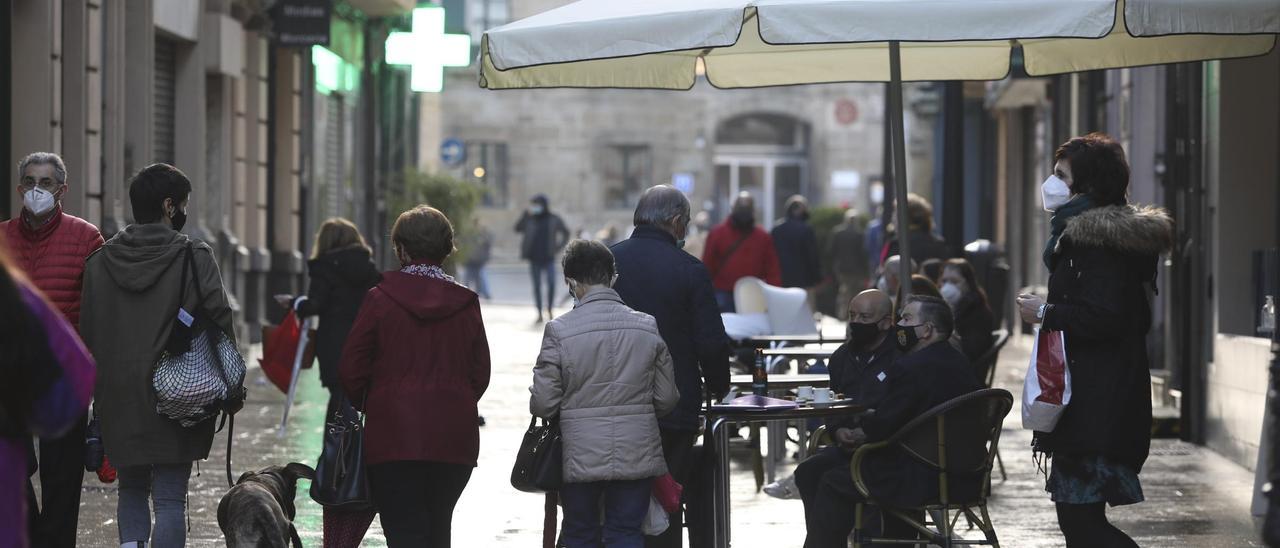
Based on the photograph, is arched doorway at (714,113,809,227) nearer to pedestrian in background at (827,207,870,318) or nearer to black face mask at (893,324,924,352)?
pedestrian in background at (827,207,870,318)

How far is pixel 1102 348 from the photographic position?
6246 millimetres

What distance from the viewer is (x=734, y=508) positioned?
9.45m

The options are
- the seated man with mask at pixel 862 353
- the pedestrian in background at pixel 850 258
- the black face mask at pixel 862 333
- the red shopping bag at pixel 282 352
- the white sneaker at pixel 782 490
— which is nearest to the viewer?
the seated man with mask at pixel 862 353

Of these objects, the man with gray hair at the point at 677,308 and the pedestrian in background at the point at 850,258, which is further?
the pedestrian in background at the point at 850,258

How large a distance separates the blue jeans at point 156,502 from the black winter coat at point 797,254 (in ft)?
45.6

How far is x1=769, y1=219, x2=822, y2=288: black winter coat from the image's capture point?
66.4 feet

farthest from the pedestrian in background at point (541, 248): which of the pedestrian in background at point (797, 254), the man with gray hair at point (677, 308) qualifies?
the man with gray hair at point (677, 308)

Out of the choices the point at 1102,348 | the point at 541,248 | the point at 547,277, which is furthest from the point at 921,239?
the point at 541,248

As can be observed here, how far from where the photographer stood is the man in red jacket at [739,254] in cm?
1584

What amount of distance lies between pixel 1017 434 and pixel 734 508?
414cm

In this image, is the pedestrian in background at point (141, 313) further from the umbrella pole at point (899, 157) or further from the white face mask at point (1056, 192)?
the umbrella pole at point (899, 157)

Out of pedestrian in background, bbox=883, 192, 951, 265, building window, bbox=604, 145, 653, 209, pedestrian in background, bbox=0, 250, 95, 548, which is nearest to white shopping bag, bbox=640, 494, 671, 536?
pedestrian in background, bbox=0, 250, 95, 548

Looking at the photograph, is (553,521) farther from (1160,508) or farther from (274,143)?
(274,143)

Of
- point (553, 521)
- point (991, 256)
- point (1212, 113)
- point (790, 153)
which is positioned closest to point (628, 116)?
point (790, 153)
